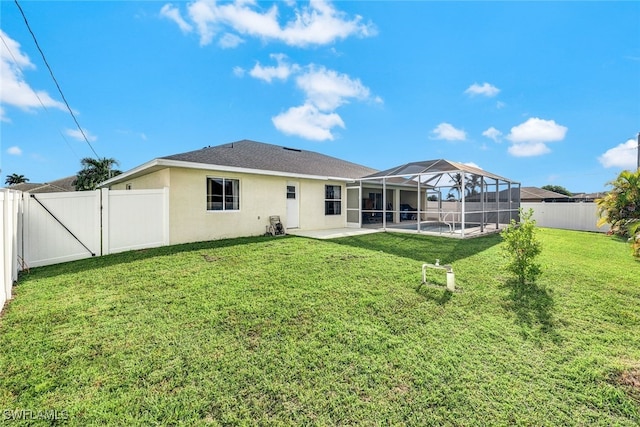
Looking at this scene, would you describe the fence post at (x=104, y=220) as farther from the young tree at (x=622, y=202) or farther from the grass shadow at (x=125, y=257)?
the young tree at (x=622, y=202)

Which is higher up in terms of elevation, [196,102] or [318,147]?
[196,102]

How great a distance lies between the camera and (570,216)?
52.1ft

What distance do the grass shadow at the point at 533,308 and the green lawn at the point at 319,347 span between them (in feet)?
0.10

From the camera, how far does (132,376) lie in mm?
2664

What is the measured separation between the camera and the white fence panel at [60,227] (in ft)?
20.9

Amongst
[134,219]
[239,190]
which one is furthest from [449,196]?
[134,219]

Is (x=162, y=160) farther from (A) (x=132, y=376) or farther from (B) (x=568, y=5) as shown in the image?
(B) (x=568, y=5)

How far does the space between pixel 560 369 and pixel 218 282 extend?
17.2 feet

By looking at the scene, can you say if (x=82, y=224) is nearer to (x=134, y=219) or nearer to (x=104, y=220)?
(x=104, y=220)

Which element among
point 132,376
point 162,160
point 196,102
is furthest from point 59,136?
point 132,376

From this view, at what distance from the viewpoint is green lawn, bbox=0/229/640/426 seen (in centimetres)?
232

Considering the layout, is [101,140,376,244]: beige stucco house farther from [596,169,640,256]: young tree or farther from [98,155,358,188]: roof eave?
[596,169,640,256]: young tree

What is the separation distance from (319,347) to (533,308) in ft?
12.1

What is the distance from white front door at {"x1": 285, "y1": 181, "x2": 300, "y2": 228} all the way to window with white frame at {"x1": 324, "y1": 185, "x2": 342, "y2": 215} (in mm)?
1872
